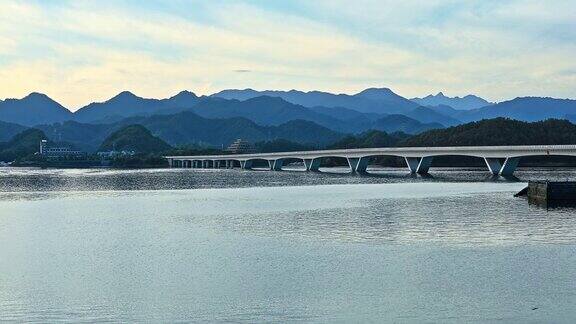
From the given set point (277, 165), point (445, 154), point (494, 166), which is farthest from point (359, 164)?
point (277, 165)

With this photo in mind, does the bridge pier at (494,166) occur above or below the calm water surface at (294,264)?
above

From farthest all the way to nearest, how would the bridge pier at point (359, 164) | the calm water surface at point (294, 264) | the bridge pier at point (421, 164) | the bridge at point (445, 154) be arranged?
the bridge pier at point (359, 164), the bridge pier at point (421, 164), the bridge at point (445, 154), the calm water surface at point (294, 264)

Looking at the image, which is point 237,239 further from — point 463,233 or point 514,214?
point 514,214

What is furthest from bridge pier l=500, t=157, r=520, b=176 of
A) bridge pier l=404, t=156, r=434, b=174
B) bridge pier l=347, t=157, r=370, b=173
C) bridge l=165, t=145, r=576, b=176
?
bridge pier l=347, t=157, r=370, b=173

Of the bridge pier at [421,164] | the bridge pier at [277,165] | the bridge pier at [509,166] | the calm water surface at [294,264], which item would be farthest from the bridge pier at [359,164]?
the calm water surface at [294,264]

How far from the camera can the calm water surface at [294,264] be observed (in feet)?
85.9

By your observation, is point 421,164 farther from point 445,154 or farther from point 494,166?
point 494,166

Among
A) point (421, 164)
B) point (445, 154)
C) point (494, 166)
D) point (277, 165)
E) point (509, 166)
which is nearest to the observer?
point (509, 166)

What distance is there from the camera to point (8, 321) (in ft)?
82.0

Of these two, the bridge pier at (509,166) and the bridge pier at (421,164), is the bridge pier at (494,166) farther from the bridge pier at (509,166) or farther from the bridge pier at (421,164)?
the bridge pier at (421,164)

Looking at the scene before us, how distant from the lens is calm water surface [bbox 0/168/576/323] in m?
26.2

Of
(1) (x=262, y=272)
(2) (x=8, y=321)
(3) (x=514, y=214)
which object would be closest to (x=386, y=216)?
(3) (x=514, y=214)

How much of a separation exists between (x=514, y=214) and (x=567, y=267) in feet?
78.1

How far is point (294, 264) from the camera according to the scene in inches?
1375
